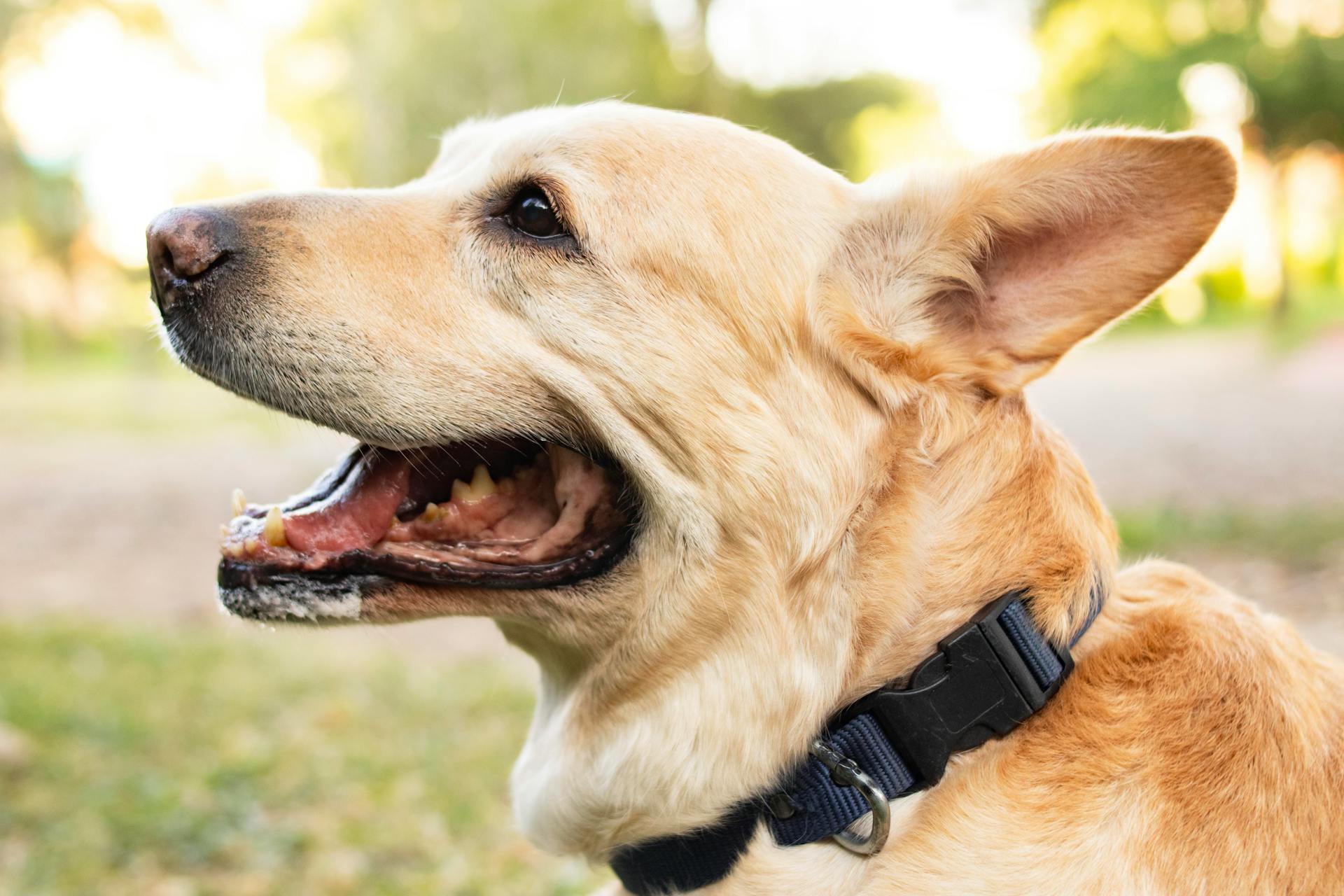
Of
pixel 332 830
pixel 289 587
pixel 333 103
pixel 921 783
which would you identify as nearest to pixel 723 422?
pixel 921 783

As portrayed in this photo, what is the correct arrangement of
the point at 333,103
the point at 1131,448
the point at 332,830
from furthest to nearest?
the point at 333,103
the point at 1131,448
the point at 332,830

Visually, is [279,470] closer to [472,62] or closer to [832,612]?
[472,62]

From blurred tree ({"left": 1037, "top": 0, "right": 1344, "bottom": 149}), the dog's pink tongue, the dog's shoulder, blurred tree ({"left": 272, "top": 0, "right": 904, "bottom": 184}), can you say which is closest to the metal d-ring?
the dog's shoulder

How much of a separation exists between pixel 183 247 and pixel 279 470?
11553 mm

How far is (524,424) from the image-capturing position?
220cm

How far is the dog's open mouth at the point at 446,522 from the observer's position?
216cm

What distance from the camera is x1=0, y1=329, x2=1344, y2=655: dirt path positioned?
24.6 feet

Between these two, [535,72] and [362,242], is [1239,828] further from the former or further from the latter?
[535,72]

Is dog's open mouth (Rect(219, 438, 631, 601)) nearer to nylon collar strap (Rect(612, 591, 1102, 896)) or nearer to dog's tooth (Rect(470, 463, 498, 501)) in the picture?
dog's tooth (Rect(470, 463, 498, 501))

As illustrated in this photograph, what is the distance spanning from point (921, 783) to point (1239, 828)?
1.72ft

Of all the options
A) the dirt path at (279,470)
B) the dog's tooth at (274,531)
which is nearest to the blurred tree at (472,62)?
the dirt path at (279,470)

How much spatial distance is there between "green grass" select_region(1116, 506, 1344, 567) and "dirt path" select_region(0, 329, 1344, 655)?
0.65 ft

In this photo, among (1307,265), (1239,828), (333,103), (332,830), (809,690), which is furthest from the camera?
(1307,265)

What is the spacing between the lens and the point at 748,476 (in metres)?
2.12
